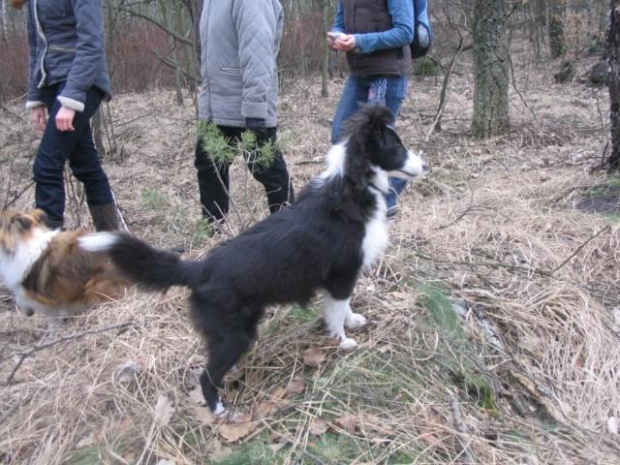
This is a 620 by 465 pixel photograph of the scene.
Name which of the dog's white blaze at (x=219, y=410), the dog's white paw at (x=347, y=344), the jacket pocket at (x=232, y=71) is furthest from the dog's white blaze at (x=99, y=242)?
the jacket pocket at (x=232, y=71)

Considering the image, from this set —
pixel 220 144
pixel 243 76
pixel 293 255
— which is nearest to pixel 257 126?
pixel 243 76

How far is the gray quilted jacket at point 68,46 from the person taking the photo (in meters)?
3.59

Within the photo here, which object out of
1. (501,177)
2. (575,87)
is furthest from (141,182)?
(575,87)

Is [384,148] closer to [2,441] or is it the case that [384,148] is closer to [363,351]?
[363,351]

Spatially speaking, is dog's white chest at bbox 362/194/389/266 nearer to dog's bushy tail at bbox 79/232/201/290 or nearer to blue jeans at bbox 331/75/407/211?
dog's bushy tail at bbox 79/232/201/290

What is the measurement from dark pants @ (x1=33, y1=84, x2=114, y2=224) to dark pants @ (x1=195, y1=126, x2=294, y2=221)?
0.82m

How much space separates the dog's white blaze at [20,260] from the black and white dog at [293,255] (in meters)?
1.31

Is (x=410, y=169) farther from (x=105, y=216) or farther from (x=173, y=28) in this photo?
(x=173, y=28)

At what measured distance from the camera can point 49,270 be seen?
341cm

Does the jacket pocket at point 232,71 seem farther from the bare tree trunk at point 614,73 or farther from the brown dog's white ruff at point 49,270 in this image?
the bare tree trunk at point 614,73

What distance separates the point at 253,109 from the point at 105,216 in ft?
4.90

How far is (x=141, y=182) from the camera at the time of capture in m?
7.23

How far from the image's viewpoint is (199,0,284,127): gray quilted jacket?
3.83 meters

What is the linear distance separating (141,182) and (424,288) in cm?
516
